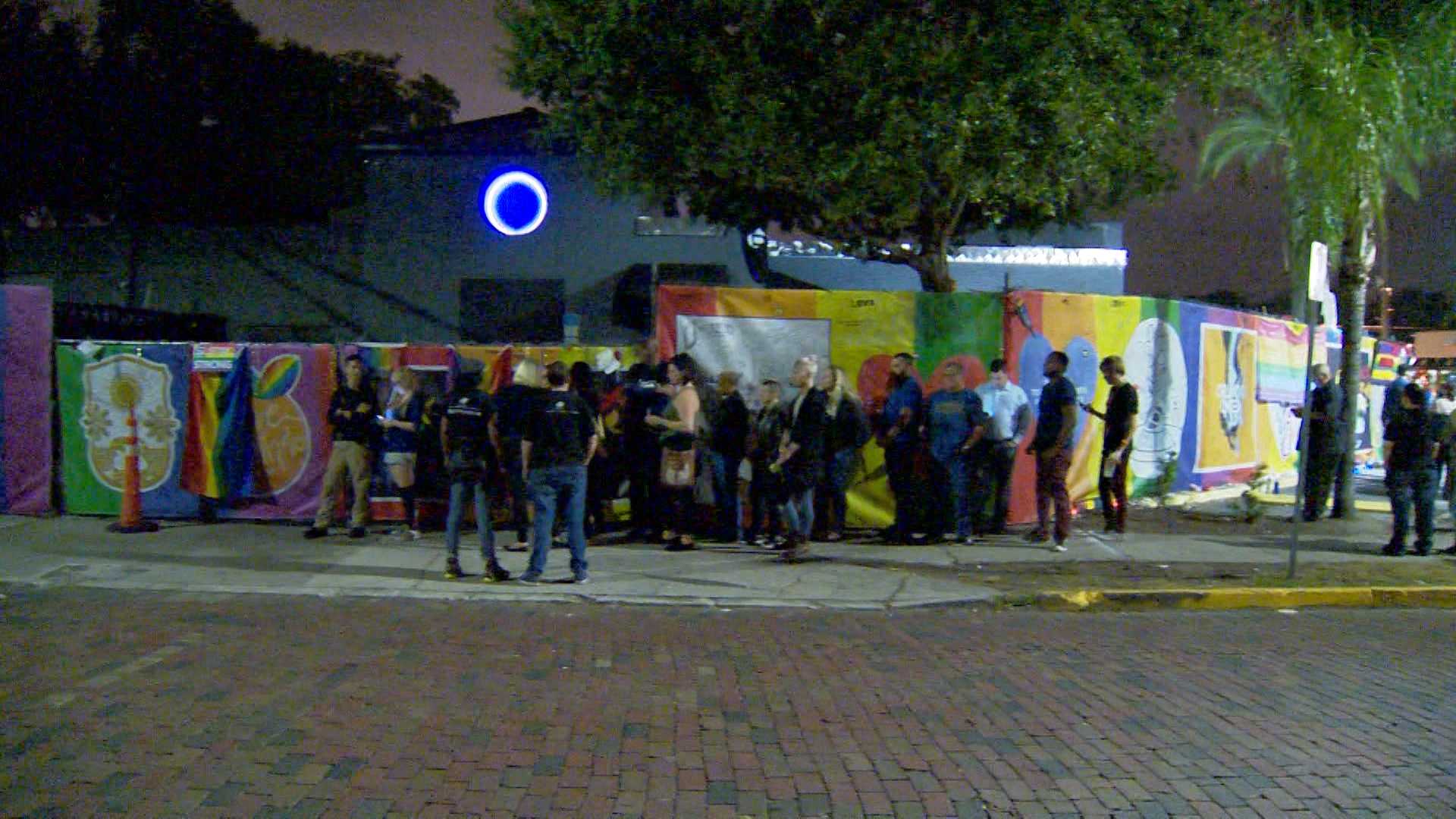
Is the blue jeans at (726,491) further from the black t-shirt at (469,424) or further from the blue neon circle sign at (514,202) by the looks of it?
the blue neon circle sign at (514,202)

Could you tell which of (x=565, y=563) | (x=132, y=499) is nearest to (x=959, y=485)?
(x=565, y=563)

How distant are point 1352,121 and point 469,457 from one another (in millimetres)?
10020

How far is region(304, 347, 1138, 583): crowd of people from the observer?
10.8m

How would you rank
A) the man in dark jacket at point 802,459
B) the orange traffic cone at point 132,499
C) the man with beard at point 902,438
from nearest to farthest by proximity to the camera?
the man in dark jacket at point 802,459 → the man with beard at point 902,438 → the orange traffic cone at point 132,499

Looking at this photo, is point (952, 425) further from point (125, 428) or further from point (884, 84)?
point (125, 428)

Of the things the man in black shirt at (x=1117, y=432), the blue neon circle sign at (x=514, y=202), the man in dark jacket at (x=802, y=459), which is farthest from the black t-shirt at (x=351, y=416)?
the blue neon circle sign at (x=514, y=202)

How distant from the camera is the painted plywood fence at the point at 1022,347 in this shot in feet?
38.9

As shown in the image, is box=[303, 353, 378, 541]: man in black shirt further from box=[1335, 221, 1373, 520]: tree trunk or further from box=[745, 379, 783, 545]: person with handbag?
box=[1335, 221, 1373, 520]: tree trunk

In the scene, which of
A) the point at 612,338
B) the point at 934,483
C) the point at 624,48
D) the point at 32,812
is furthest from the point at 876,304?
the point at 612,338

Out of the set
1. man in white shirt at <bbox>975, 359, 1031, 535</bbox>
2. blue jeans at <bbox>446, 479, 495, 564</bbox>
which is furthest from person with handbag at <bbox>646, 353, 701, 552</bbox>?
man in white shirt at <bbox>975, 359, 1031, 535</bbox>

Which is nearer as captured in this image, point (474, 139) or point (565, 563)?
point (565, 563)

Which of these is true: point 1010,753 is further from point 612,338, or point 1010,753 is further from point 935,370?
point 612,338

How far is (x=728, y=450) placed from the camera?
1127 cm

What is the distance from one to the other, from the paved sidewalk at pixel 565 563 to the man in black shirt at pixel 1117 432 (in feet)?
1.59
